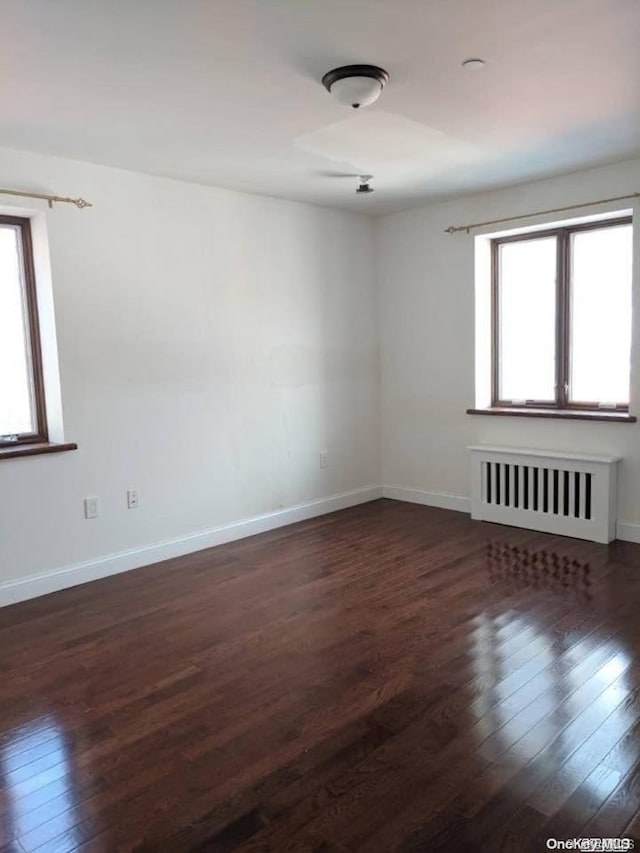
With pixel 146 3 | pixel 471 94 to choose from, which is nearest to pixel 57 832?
pixel 146 3

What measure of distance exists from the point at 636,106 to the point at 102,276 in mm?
2926

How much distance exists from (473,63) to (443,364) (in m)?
2.79

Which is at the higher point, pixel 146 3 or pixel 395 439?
pixel 146 3

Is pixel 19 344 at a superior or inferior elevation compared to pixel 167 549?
superior

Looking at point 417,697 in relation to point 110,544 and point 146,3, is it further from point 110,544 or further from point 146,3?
point 146,3

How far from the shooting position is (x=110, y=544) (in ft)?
12.5

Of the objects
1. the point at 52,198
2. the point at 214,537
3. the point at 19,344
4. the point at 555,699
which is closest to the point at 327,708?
the point at 555,699

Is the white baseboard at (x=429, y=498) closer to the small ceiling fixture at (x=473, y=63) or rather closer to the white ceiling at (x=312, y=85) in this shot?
the white ceiling at (x=312, y=85)

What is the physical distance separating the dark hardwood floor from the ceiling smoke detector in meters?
2.46

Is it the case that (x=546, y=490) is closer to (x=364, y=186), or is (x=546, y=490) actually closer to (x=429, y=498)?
(x=429, y=498)

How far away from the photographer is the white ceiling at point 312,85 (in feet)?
6.74

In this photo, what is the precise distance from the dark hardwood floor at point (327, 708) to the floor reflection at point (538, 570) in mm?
18

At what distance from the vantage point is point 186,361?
4.11 meters

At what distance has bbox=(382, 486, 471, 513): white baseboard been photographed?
4984mm
